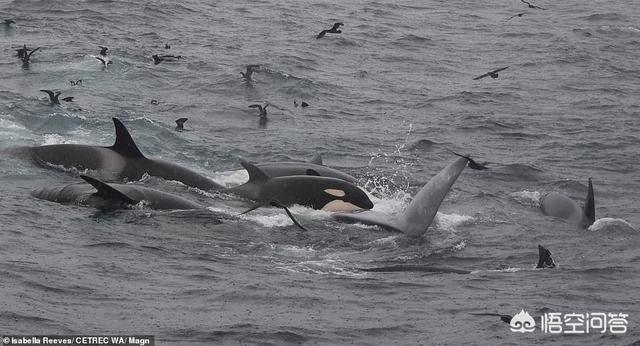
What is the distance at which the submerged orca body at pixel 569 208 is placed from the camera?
22.6 m

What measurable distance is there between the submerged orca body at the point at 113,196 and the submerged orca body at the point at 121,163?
1707 millimetres

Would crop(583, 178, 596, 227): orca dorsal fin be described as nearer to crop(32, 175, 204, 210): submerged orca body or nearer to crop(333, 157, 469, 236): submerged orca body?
crop(333, 157, 469, 236): submerged orca body

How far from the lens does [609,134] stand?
107 ft

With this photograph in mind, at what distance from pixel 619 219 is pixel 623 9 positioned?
125 feet

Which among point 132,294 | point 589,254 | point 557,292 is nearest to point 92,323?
point 132,294

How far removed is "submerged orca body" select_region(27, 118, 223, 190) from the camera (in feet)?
75.9

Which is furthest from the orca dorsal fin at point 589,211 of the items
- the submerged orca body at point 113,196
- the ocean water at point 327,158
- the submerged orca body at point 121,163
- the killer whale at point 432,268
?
the submerged orca body at point 113,196

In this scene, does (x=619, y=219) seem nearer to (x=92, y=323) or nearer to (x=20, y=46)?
(x=92, y=323)

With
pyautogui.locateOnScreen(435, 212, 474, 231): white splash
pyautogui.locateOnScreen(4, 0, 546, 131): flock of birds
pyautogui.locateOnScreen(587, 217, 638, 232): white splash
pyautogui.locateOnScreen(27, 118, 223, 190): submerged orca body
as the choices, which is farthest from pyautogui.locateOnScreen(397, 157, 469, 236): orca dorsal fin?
pyautogui.locateOnScreen(4, 0, 546, 131): flock of birds

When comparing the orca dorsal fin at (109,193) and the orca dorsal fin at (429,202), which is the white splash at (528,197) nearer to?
the orca dorsal fin at (429,202)

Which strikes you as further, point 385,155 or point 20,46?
point 20,46

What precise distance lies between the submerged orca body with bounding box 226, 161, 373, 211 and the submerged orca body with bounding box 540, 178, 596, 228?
4146 millimetres

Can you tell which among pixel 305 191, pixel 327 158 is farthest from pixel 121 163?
pixel 327 158

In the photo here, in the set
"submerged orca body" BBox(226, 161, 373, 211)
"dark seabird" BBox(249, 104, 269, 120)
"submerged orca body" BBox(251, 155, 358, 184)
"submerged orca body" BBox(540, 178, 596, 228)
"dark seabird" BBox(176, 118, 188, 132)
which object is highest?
"submerged orca body" BBox(226, 161, 373, 211)
